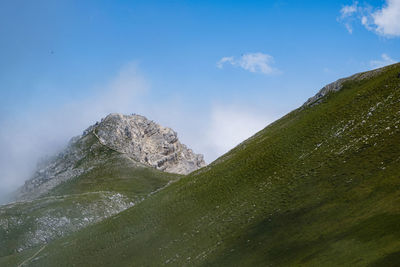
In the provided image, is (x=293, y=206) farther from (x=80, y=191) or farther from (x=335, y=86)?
(x=80, y=191)

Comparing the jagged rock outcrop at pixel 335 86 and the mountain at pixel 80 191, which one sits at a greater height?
the mountain at pixel 80 191

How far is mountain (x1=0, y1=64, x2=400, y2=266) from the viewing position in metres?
46.7

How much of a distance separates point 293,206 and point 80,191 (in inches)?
4543

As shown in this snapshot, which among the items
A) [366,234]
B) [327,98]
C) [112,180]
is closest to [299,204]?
[366,234]

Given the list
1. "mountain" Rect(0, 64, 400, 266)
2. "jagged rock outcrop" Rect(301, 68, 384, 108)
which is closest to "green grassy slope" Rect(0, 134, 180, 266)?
"mountain" Rect(0, 64, 400, 266)

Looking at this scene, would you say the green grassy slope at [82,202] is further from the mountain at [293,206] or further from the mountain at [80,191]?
the mountain at [293,206]

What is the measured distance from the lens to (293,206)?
60000 mm

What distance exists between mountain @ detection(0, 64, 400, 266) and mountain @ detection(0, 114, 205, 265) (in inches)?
696

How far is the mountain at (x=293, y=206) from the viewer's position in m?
46.7

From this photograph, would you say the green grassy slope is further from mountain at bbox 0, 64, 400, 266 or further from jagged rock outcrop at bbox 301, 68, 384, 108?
jagged rock outcrop at bbox 301, 68, 384, 108

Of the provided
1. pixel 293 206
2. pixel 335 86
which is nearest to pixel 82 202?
pixel 335 86

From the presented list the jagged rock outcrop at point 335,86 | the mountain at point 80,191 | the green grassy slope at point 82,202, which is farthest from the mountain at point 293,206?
the mountain at point 80,191

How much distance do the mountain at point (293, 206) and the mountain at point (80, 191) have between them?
17690 millimetres

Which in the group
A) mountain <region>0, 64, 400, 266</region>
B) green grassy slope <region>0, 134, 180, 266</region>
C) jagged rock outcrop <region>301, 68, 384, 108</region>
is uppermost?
green grassy slope <region>0, 134, 180, 266</region>
